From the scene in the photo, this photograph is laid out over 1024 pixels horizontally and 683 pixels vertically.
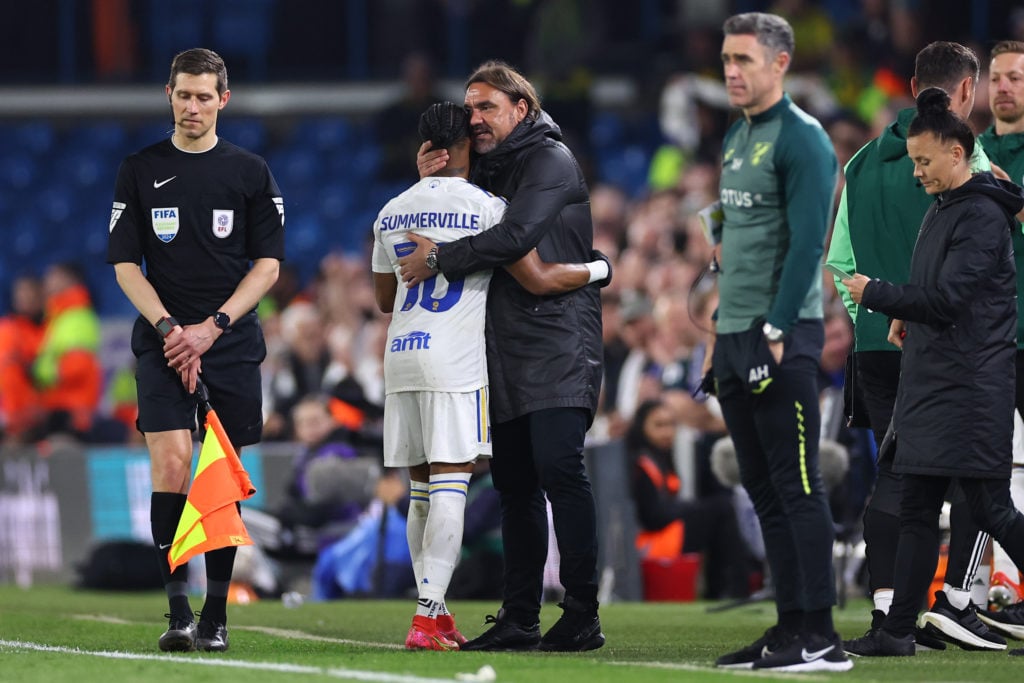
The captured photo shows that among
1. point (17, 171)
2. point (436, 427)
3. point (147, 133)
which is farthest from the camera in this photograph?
point (147, 133)

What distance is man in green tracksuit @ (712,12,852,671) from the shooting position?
568cm

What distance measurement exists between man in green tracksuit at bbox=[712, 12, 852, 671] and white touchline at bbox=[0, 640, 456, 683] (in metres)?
1.16

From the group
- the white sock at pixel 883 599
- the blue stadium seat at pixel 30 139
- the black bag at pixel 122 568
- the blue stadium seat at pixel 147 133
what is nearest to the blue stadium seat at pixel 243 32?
the blue stadium seat at pixel 147 133

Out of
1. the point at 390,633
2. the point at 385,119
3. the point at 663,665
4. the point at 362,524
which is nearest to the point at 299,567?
the point at 362,524

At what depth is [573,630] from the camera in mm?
6574

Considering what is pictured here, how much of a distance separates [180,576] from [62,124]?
16811mm

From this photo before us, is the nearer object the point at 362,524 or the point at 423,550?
the point at 423,550

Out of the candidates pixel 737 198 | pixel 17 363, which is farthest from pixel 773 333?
pixel 17 363

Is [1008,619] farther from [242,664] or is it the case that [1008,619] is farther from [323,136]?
[323,136]

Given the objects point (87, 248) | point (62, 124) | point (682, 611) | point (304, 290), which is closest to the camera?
point (682, 611)

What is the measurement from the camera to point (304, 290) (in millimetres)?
18375

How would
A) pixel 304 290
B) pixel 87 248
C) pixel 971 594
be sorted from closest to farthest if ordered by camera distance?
1. pixel 971 594
2. pixel 304 290
3. pixel 87 248

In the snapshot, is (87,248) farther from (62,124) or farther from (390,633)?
(390,633)

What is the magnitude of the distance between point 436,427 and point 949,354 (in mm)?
1804
